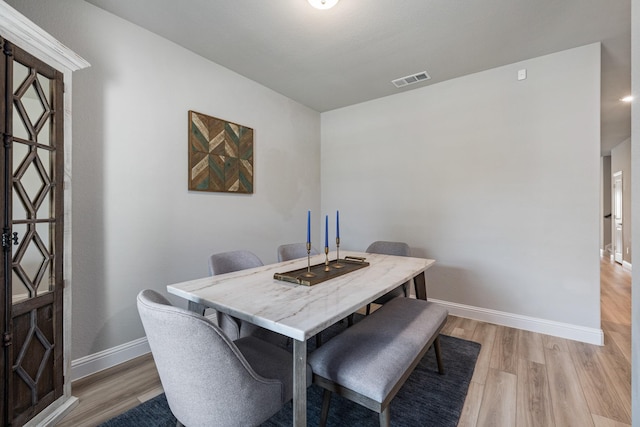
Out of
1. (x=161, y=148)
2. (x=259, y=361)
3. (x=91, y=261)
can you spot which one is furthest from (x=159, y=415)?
(x=161, y=148)

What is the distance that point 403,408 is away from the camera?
1646 mm

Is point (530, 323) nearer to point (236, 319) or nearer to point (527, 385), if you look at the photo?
point (527, 385)

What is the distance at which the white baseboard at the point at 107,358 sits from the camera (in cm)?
190

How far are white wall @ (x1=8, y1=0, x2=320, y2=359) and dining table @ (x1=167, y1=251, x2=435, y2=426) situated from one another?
98 centimetres

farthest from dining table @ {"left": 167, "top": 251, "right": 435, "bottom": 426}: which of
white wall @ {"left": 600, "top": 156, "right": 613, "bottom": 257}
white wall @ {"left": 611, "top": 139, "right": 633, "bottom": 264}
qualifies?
white wall @ {"left": 600, "top": 156, "right": 613, "bottom": 257}

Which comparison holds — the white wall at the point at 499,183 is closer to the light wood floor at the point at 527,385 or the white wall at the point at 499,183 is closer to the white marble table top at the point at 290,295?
the light wood floor at the point at 527,385

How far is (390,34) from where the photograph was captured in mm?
2309

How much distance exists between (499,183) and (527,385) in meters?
1.83

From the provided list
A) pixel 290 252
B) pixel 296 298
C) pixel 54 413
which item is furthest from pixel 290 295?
pixel 54 413

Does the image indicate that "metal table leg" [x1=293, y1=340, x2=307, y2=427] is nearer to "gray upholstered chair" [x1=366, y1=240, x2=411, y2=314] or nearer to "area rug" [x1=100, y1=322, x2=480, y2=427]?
"area rug" [x1=100, y1=322, x2=480, y2=427]

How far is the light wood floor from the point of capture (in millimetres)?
1573

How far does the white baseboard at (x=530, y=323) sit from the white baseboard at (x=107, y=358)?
276 cm

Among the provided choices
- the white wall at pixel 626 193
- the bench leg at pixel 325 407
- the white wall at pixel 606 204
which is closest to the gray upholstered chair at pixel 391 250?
the bench leg at pixel 325 407

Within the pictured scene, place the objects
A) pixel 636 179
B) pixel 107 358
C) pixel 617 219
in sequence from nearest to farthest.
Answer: pixel 636 179 < pixel 107 358 < pixel 617 219
